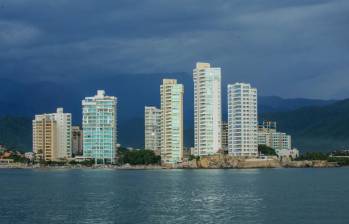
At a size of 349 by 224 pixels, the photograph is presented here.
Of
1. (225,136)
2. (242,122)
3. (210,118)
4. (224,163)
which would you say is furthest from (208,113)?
(225,136)

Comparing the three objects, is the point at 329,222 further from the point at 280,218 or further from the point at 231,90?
the point at 231,90

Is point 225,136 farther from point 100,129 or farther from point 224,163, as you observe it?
point 100,129

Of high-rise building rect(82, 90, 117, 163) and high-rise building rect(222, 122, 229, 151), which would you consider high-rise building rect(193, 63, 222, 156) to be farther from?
high-rise building rect(82, 90, 117, 163)

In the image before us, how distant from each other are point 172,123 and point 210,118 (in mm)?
8910

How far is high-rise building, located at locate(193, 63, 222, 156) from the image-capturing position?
538 ft

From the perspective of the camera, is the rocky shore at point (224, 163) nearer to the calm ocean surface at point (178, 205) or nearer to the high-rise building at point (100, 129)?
the high-rise building at point (100, 129)

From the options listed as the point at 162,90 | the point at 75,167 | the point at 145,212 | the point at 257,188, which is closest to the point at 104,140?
the point at 75,167

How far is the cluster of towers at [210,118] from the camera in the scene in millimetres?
164125

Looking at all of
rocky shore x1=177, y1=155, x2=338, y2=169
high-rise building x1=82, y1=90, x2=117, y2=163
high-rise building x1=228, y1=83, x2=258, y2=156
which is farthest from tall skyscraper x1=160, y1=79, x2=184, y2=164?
high-rise building x1=82, y1=90, x2=117, y2=163

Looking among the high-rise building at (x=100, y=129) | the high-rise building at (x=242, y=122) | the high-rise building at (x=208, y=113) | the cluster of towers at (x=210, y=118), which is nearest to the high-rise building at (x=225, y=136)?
the cluster of towers at (x=210, y=118)

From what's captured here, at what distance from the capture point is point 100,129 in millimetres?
184750

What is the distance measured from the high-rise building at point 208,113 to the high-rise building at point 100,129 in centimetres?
2778

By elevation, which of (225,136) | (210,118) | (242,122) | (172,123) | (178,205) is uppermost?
(210,118)

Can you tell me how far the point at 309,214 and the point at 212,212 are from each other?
24.4 feet
